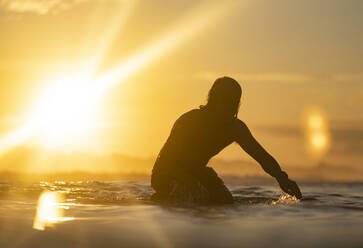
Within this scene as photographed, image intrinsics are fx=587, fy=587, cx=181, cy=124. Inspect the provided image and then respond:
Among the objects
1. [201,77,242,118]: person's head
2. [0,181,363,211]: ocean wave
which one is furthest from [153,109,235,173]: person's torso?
[0,181,363,211]: ocean wave

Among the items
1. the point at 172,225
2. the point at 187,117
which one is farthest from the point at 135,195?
the point at 172,225

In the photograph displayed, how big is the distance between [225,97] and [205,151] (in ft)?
3.20

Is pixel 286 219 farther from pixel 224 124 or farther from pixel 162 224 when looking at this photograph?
pixel 224 124

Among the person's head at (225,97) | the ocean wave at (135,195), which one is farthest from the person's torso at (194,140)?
the ocean wave at (135,195)

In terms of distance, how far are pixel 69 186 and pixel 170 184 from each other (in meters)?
4.83

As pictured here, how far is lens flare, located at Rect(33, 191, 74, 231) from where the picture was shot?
612cm

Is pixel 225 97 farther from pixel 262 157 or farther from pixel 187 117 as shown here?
pixel 262 157

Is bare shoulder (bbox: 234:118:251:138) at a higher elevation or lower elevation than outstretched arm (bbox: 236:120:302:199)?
higher

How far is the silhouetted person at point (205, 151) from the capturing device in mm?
9180

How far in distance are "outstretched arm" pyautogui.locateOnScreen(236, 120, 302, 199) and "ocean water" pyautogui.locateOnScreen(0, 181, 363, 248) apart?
1.06ft

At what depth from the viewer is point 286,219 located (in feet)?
23.7

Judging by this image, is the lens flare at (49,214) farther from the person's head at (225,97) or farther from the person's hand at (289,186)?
the person's hand at (289,186)

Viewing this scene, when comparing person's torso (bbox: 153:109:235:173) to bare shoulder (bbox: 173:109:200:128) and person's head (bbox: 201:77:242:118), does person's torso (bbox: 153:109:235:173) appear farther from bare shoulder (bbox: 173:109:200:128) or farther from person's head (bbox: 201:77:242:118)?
person's head (bbox: 201:77:242:118)

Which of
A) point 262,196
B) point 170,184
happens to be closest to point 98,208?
point 170,184
